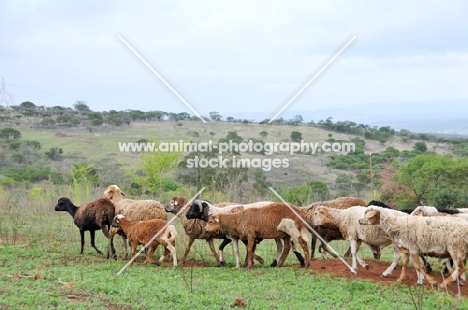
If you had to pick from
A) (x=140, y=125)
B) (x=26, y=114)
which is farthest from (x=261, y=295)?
(x=26, y=114)

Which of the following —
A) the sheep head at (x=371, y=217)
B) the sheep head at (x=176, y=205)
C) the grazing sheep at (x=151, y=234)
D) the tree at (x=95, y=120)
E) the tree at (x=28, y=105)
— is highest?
the tree at (x=28, y=105)

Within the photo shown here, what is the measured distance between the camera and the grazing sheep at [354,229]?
12.7 meters

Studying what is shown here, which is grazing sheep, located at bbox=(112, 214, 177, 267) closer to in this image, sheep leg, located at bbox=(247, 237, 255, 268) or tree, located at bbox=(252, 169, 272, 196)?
sheep leg, located at bbox=(247, 237, 255, 268)

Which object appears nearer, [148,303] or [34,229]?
[148,303]

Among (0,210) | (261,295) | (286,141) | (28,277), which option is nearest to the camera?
(261,295)

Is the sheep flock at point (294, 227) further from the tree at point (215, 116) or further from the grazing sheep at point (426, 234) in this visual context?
the tree at point (215, 116)

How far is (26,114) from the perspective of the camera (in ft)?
240

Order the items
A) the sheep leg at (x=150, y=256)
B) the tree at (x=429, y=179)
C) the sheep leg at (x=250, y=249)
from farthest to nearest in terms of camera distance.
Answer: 1. the tree at (x=429, y=179)
2. the sheep leg at (x=150, y=256)
3. the sheep leg at (x=250, y=249)

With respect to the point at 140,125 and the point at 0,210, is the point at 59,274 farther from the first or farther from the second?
the point at 140,125

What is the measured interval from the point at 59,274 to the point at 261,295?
4.21m

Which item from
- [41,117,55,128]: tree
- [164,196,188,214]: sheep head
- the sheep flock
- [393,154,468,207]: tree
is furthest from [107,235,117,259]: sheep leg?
[41,117,55,128]: tree

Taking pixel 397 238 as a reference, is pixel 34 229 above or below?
below

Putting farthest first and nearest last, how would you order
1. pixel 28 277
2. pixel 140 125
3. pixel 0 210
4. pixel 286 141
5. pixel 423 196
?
pixel 140 125, pixel 286 141, pixel 423 196, pixel 0 210, pixel 28 277

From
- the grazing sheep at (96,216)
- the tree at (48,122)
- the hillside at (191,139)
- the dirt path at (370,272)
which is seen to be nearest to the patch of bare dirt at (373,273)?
the dirt path at (370,272)
